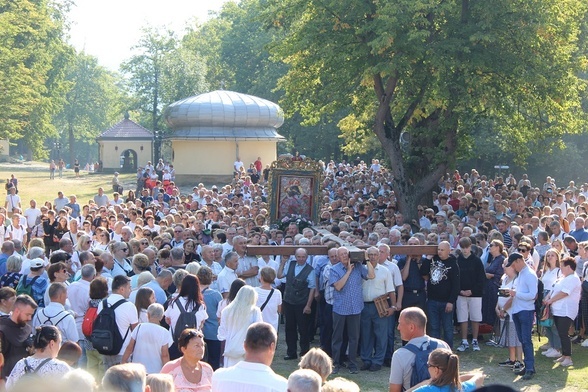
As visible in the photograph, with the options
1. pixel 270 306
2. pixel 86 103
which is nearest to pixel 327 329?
pixel 270 306

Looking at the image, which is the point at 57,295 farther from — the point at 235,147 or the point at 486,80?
the point at 235,147

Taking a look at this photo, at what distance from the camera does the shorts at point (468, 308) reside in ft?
46.0

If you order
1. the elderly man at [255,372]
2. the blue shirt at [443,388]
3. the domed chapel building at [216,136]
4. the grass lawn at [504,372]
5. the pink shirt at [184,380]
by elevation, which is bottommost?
the grass lawn at [504,372]

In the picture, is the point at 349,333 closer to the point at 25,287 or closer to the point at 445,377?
the point at 25,287

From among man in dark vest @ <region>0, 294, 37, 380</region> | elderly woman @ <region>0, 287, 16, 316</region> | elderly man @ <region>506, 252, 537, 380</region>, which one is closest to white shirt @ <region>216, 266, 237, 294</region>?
elderly woman @ <region>0, 287, 16, 316</region>

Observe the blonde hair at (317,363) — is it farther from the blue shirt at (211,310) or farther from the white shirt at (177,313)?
the blue shirt at (211,310)

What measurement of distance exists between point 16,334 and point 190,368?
1.98m

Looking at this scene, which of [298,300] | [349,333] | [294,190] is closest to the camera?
[349,333]

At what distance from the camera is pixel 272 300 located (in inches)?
444

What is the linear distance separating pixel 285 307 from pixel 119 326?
4929 millimetres

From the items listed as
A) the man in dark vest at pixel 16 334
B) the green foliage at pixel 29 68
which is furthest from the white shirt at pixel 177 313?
the green foliage at pixel 29 68

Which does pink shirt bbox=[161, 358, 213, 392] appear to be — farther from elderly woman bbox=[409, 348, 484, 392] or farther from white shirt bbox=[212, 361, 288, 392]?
elderly woman bbox=[409, 348, 484, 392]

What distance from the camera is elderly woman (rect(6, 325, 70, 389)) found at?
23.6 feet

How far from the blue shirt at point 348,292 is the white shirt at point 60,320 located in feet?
15.8
